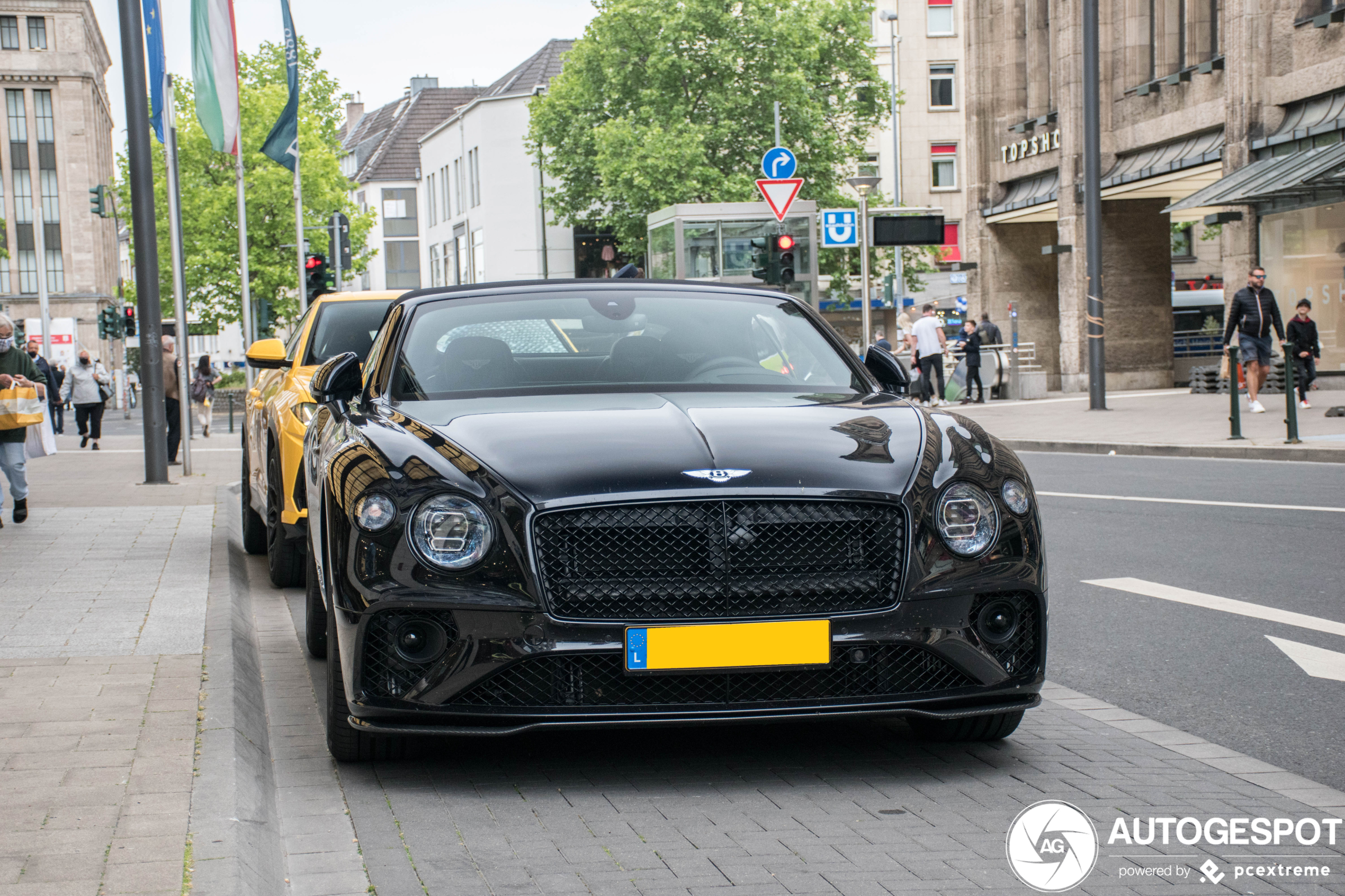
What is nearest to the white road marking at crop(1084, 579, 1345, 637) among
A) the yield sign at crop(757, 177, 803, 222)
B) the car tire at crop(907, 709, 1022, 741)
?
the car tire at crop(907, 709, 1022, 741)

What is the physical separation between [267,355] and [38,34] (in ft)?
261

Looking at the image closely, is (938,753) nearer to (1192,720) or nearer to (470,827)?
(1192,720)

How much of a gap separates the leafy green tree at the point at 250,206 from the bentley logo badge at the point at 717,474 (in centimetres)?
5209

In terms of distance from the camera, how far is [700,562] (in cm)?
423

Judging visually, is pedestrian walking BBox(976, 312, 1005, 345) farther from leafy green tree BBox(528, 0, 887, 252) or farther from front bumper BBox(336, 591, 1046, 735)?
front bumper BBox(336, 591, 1046, 735)

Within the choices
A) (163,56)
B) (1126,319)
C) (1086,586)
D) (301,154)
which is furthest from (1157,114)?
(301,154)

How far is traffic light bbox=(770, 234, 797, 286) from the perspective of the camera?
22.2 meters

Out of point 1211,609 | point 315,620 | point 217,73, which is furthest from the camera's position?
point 217,73


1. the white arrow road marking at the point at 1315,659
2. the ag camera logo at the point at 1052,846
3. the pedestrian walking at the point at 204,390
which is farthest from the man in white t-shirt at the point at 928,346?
the ag camera logo at the point at 1052,846

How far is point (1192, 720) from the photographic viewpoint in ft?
17.3

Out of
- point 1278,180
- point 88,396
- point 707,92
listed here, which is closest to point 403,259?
point 707,92

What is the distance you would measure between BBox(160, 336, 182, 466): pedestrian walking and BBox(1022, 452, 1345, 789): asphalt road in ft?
35.7

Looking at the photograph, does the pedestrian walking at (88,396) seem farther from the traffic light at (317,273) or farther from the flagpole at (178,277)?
the flagpole at (178,277)

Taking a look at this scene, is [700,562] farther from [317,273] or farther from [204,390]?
[204,390]
